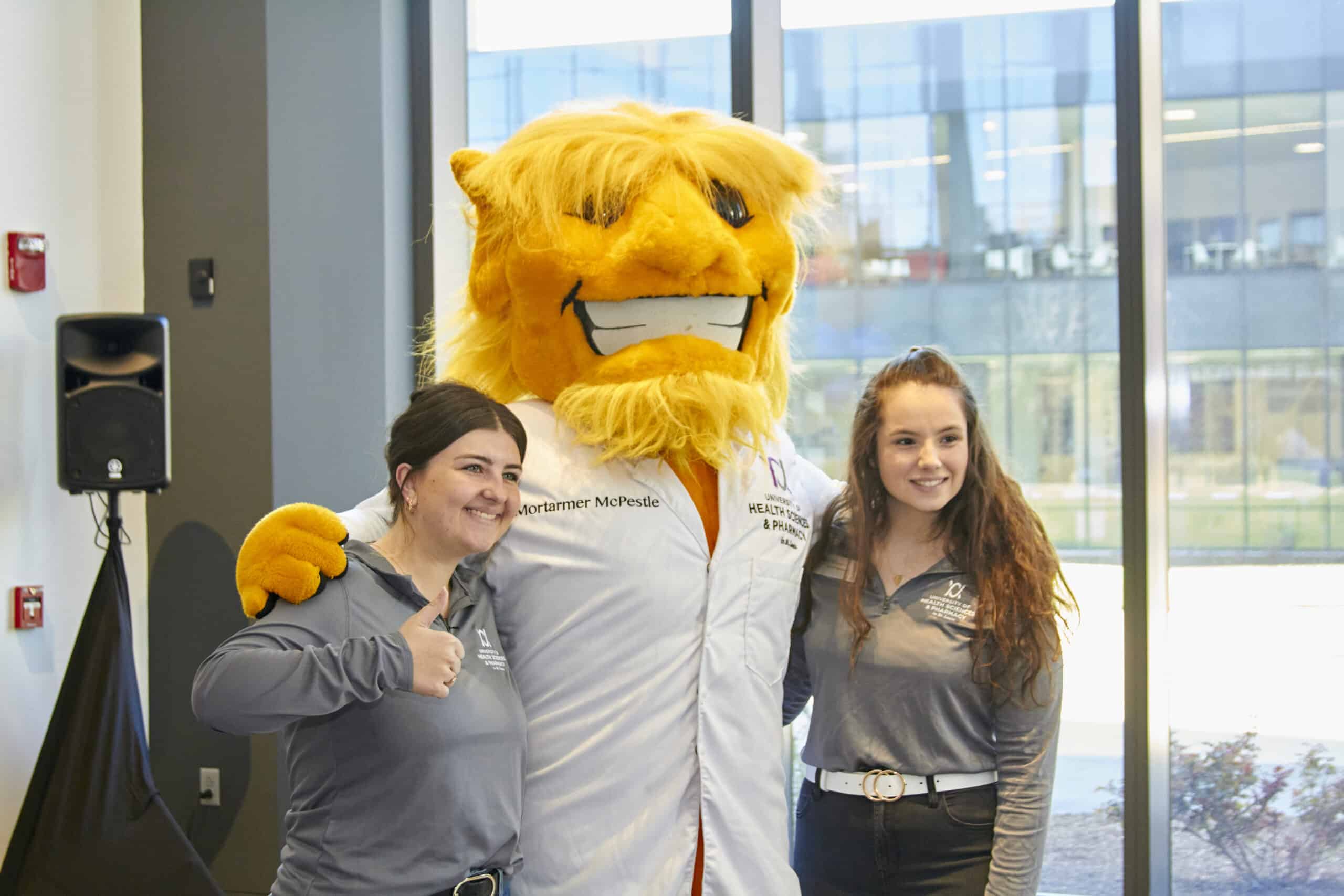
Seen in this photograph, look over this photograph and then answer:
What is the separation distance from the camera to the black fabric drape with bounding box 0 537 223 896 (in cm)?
284

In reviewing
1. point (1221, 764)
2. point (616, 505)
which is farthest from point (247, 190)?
point (1221, 764)

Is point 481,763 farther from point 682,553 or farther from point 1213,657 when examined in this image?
point 1213,657

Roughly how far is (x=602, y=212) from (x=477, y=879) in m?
1.02

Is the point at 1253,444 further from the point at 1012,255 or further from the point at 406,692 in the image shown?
the point at 406,692

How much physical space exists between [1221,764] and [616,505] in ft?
7.82

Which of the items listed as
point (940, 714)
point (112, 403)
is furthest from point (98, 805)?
point (940, 714)

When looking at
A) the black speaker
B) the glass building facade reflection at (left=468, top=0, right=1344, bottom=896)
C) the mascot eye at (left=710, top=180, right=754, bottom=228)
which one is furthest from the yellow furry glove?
the glass building facade reflection at (left=468, top=0, right=1344, bottom=896)

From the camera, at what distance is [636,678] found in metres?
1.83

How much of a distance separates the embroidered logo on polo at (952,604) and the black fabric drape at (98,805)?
6.40 feet

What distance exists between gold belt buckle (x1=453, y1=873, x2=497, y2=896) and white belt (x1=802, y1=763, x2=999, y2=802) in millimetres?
665

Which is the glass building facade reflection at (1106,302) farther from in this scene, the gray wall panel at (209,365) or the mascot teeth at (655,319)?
the gray wall panel at (209,365)

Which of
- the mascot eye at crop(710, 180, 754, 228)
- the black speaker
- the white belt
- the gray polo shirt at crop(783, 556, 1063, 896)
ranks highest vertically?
the mascot eye at crop(710, 180, 754, 228)

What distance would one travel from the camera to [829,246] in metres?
3.54

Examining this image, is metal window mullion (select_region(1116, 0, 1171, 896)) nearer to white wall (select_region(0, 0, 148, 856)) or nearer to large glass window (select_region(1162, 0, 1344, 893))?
large glass window (select_region(1162, 0, 1344, 893))
